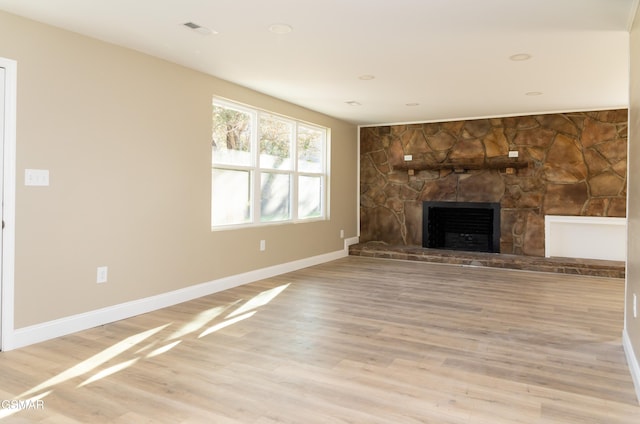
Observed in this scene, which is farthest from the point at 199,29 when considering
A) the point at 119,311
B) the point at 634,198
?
the point at 634,198

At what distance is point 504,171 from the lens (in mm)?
6867

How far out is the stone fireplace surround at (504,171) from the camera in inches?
247

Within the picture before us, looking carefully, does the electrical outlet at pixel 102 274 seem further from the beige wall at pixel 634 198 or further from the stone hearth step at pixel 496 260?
the stone hearth step at pixel 496 260

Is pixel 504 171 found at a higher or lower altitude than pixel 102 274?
higher

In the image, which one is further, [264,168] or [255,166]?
[264,168]

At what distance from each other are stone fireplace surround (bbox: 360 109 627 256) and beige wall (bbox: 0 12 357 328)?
342cm

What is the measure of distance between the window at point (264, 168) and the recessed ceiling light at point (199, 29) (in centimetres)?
145

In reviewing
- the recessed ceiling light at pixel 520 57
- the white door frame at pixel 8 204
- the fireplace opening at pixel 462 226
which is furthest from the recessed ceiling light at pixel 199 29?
the fireplace opening at pixel 462 226

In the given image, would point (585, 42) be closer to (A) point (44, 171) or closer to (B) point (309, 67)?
(B) point (309, 67)

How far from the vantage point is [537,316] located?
3879 millimetres

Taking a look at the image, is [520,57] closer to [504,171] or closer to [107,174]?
[504,171]

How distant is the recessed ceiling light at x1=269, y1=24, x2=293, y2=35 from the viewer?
325cm

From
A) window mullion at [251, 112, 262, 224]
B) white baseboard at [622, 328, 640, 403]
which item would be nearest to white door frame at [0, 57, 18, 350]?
window mullion at [251, 112, 262, 224]

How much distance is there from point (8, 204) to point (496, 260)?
582cm
